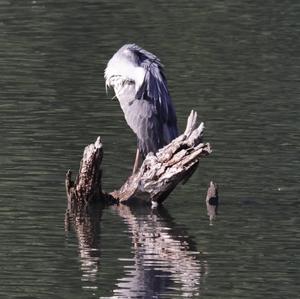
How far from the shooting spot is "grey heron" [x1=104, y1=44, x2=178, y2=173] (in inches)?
582

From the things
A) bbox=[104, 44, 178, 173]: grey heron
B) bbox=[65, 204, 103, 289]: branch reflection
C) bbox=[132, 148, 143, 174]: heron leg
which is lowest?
bbox=[65, 204, 103, 289]: branch reflection

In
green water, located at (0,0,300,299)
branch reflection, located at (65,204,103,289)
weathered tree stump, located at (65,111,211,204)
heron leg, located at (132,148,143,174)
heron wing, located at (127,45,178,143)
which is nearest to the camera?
green water, located at (0,0,300,299)

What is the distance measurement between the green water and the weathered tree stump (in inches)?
8.0

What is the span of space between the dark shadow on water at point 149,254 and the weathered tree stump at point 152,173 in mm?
149

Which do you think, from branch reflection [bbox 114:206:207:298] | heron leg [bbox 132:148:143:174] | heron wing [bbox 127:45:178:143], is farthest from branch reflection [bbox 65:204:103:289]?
heron wing [bbox 127:45:178:143]

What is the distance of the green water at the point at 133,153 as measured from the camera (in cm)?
1162

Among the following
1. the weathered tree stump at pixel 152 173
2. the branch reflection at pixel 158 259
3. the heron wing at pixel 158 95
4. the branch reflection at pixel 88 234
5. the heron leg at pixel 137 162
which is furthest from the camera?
the heron wing at pixel 158 95

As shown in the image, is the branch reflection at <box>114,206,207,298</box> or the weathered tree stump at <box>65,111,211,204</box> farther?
the weathered tree stump at <box>65,111,211,204</box>

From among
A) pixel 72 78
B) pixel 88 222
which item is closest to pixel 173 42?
pixel 72 78

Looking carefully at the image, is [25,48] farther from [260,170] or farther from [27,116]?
[260,170]

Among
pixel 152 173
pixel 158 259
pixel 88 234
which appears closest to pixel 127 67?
pixel 152 173

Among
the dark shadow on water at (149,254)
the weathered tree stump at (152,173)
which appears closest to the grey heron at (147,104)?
the weathered tree stump at (152,173)

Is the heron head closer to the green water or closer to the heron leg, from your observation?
the heron leg

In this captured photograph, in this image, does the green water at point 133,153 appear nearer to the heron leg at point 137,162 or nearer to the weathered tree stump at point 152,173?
the weathered tree stump at point 152,173
